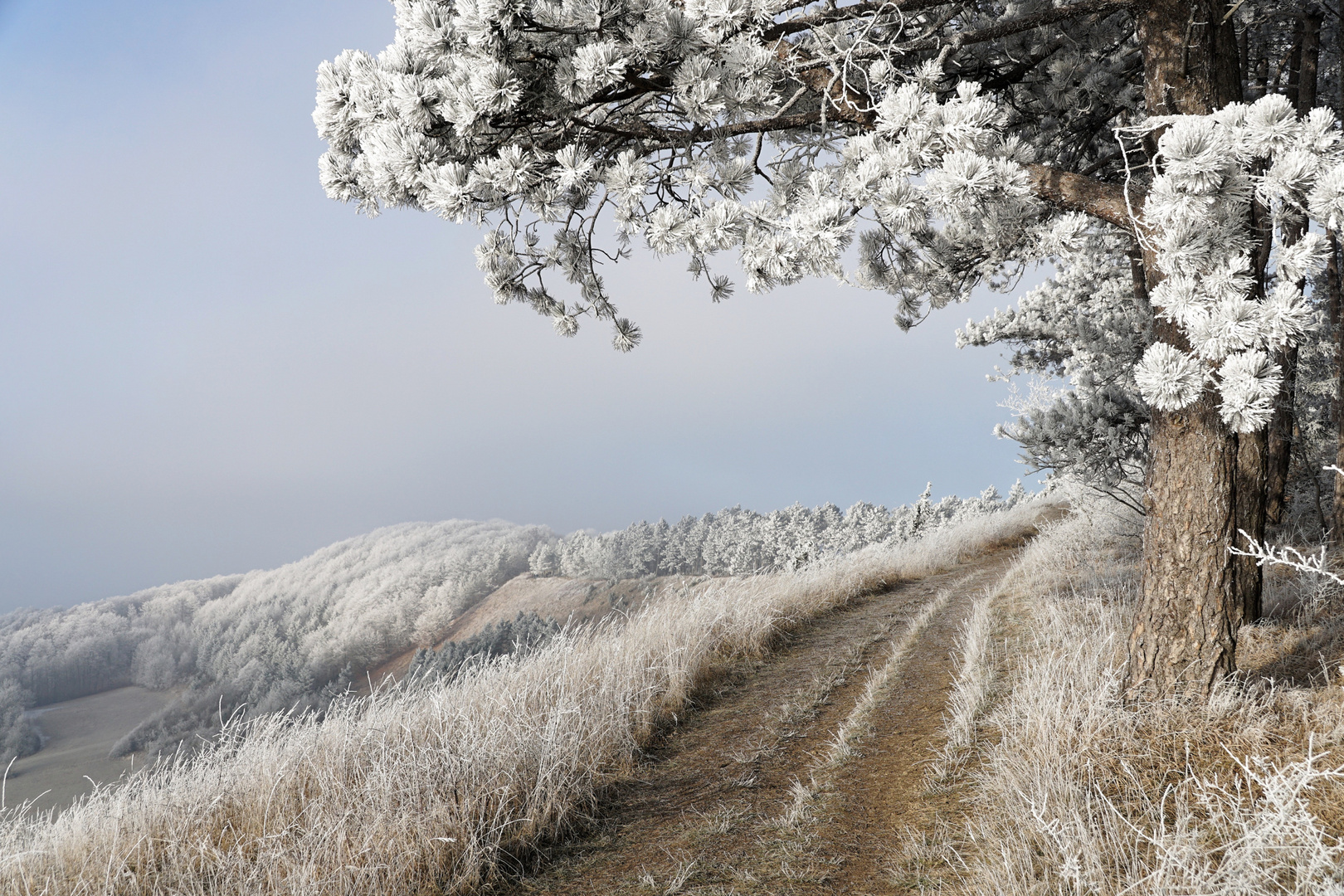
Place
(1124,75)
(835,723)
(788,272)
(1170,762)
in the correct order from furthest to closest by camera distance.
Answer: (1124,75), (835,723), (788,272), (1170,762)

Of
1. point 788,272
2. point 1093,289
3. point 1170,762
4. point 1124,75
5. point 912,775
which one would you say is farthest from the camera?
point 1093,289

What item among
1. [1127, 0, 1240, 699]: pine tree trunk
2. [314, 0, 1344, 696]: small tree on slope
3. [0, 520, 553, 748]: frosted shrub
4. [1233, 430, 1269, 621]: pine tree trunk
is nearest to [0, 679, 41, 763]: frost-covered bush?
[0, 520, 553, 748]: frosted shrub

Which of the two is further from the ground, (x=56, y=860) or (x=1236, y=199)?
(x=1236, y=199)

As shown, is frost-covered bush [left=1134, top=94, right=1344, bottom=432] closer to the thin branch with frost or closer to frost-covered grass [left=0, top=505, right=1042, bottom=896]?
the thin branch with frost

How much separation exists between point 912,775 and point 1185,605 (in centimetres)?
177

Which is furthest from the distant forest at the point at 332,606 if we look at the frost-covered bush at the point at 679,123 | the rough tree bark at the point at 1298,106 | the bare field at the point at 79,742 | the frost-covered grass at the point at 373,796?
the frost-covered bush at the point at 679,123

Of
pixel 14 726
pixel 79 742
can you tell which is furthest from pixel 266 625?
pixel 14 726

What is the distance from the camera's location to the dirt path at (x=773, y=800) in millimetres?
2730

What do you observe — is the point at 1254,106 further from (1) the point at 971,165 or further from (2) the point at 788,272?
(2) the point at 788,272

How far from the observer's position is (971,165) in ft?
8.78

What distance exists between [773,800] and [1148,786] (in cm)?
175

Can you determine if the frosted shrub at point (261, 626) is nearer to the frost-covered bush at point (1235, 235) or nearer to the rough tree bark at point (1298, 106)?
the frost-covered bush at point (1235, 235)

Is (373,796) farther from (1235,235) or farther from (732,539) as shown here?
(732,539)

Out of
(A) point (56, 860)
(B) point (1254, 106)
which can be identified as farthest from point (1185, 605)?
(A) point (56, 860)
